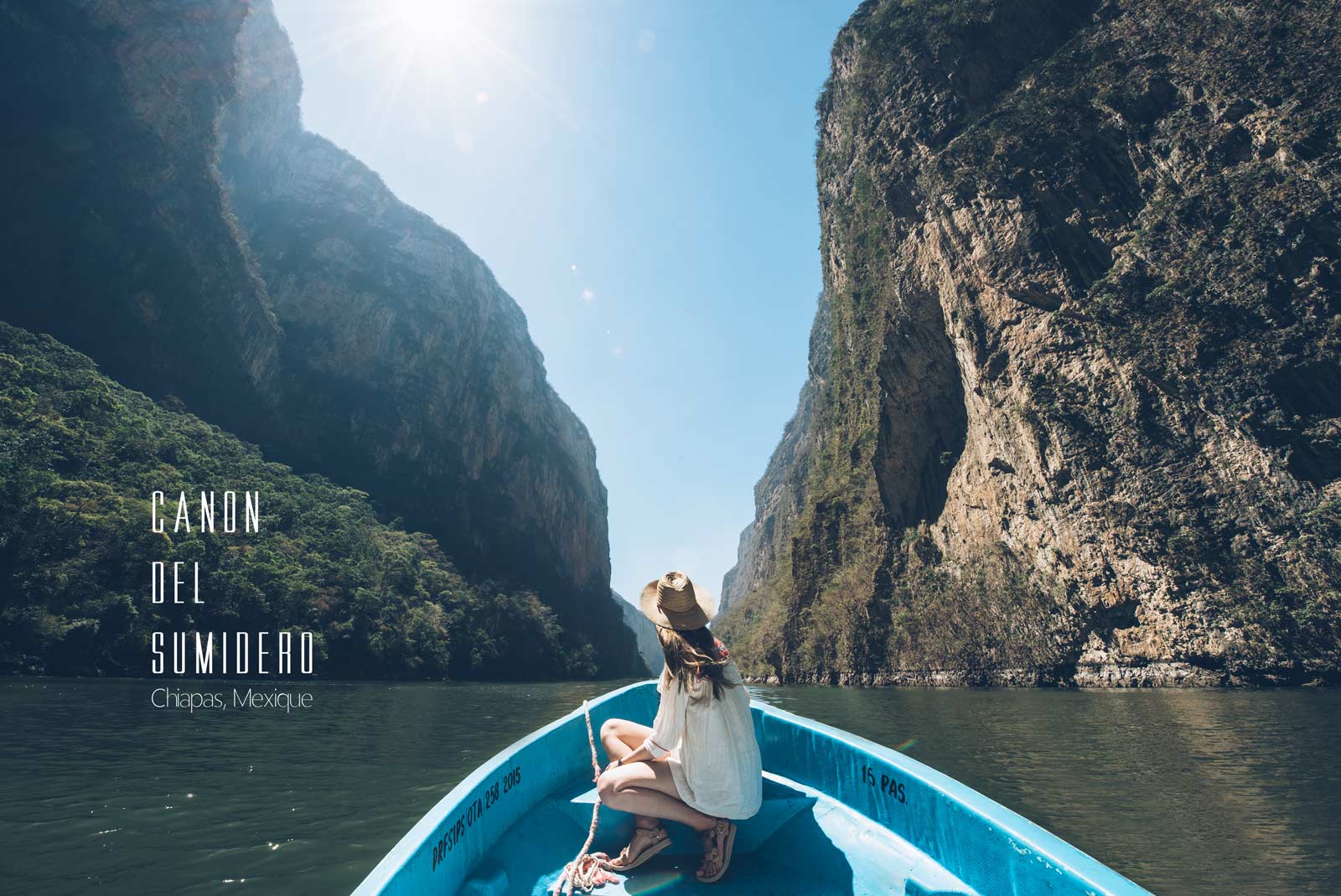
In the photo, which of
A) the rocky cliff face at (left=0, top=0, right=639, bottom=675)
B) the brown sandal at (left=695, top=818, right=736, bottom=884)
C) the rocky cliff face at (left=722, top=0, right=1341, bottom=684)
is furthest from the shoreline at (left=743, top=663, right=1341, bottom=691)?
the rocky cliff face at (left=0, top=0, right=639, bottom=675)

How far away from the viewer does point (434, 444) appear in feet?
242

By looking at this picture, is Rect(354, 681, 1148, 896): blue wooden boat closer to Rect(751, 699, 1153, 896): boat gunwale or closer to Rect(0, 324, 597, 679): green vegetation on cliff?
Rect(751, 699, 1153, 896): boat gunwale

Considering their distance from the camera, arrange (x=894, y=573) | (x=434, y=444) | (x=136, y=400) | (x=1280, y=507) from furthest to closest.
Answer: (x=434, y=444) < (x=136, y=400) < (x=894, y=573) < (x=1280, y=507)

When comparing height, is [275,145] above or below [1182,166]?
above

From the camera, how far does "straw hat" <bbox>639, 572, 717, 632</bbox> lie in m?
2.71

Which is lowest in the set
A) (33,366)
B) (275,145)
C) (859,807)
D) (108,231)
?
(859,807)

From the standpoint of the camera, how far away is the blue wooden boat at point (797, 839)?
1.97 metres

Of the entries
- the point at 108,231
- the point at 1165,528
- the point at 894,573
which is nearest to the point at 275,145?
the point at 108,231

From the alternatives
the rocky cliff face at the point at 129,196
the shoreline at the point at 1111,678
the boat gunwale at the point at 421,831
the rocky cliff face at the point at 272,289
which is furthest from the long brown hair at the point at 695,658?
the rocky cliff face at the point at 272,289

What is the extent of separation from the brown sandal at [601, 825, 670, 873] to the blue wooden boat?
53 millimetres

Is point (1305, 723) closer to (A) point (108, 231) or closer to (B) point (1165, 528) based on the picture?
(B) point (1165, 528)

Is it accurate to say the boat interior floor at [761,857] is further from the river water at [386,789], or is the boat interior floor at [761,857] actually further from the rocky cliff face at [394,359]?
the rocky cliff face at [394,359]

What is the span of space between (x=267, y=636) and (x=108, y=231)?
3812 cm

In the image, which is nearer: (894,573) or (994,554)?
(994,554)
